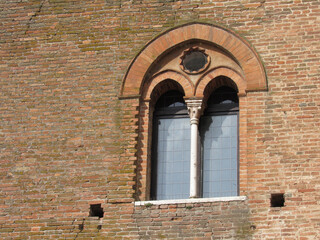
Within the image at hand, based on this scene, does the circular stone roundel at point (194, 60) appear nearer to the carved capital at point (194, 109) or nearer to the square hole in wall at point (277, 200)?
the carved capital at point (194, 109)

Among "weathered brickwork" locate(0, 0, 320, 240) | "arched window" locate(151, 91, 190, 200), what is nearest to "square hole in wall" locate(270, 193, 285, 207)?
"weathered brickwork" locate(0, 0, 320, 240)

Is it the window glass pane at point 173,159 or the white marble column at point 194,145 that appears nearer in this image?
the white marble column at point 194,145

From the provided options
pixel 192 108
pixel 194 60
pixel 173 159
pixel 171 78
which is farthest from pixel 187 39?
pixel 173 159

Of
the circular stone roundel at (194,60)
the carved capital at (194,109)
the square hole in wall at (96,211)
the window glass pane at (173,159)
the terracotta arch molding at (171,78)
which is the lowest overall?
the square hole in wall at (96,211)

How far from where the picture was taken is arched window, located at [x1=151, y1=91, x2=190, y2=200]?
17188 mm

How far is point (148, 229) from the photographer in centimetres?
1631

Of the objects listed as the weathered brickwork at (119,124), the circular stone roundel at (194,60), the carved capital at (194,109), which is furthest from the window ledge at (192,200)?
→ the circular stone roundel at (194,60)

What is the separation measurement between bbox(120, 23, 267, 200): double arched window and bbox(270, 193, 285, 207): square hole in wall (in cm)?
76

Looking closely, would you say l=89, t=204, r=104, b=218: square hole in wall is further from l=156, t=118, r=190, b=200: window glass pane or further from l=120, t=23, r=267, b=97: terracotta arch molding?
l=120, t=23, r=267, b=97: terracotta arch molding

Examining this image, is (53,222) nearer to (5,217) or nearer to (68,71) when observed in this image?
(5,217)

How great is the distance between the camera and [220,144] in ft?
57.1

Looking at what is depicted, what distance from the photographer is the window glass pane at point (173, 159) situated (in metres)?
17.2

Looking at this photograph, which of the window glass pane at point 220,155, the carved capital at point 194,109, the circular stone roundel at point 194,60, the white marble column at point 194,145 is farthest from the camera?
the circular stone roundel at point 194,60

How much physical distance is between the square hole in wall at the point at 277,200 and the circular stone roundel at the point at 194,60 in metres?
2.95
